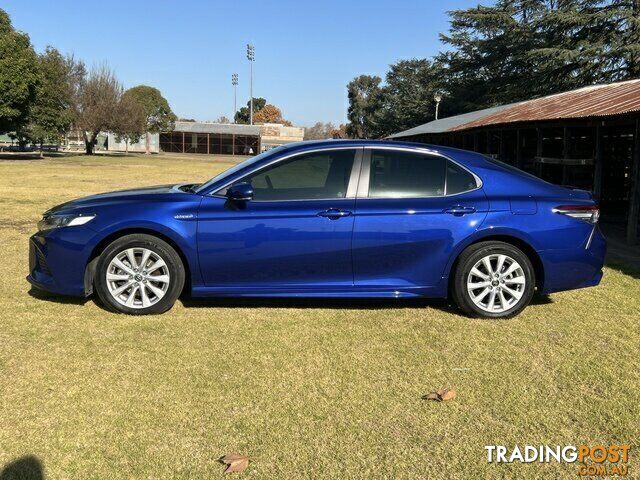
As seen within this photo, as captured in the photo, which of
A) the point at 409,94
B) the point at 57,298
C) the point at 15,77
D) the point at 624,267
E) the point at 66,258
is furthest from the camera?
the point at 409,94

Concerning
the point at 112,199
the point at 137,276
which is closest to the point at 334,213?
the point at 137,276

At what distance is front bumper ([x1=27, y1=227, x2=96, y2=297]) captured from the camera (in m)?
4.83

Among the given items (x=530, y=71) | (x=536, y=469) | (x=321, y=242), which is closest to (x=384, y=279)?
(x=321, y=242)

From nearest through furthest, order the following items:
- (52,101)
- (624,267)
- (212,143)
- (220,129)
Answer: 1. (624,267)
2. (52,101)
3. (220,129)
4. (212,143)

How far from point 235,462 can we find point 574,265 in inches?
144

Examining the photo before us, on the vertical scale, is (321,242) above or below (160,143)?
below

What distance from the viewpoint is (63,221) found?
493 cm

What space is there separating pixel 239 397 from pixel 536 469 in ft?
5.70

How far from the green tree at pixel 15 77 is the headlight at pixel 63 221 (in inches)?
1488

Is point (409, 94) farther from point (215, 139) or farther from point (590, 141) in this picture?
point (590, 141)

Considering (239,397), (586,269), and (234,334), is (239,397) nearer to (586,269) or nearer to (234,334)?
(234,334)

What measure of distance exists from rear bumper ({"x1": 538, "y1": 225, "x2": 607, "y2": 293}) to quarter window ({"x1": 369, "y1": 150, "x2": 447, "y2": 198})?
3.84 ft

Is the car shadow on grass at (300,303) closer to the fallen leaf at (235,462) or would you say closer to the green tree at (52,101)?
the fallen leaf at (235,462)

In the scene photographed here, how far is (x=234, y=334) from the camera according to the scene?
4.58 m
